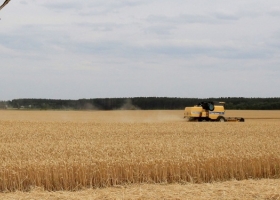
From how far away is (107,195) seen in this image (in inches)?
465

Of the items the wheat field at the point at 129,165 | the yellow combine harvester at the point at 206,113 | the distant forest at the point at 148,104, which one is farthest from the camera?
the distant forest at the point at 148,104

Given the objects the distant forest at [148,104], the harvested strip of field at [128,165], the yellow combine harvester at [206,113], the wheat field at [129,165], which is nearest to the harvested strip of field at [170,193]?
the wheat field at [129,165]

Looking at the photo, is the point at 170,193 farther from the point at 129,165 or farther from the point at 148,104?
the point at 148,104

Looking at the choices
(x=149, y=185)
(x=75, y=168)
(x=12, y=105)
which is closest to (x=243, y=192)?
(x=149, y=185)

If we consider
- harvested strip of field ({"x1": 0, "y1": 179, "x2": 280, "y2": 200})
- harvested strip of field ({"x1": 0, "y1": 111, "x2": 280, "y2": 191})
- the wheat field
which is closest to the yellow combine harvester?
harvested strip of field ({"x1": 0, "y1": 111, "x2": 280, "y2": 191})

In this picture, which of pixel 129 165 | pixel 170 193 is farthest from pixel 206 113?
pixel 170 193

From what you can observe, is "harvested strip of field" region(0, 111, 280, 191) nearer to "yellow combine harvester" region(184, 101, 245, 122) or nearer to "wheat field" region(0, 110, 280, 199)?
"wheat field" region(0, 110, 280, 199)

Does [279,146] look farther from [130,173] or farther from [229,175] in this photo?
[130,173]

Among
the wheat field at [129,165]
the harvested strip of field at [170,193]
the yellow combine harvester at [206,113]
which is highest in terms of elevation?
the yellow combine harvester at [206,113]

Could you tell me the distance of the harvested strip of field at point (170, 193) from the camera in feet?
38.2

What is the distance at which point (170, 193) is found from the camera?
1193 centimetres

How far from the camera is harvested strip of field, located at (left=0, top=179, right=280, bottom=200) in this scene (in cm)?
1165

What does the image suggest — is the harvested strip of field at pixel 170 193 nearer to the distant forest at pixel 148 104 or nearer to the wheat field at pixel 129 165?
the wheat field at pixel 129 165

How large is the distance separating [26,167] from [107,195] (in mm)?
2488
